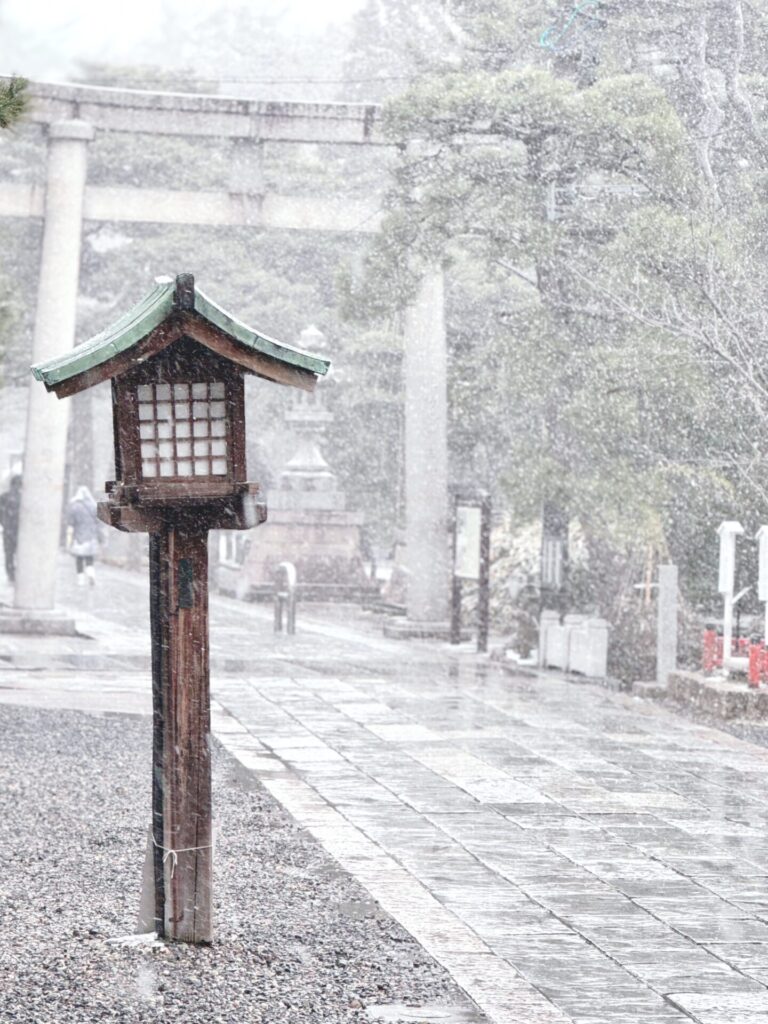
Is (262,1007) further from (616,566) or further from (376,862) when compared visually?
(616,566)

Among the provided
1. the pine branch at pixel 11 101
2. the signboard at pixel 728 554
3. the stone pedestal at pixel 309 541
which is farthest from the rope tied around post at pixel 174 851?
the stone pedestal at pixel 309 541

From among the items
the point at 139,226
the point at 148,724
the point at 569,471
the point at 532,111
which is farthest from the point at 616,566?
the point at 139,226

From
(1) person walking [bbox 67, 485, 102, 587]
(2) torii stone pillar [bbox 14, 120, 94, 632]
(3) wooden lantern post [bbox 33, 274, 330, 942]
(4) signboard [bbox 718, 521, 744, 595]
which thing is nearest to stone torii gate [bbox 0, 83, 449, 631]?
(2) torii stone pillar [bbox 14, 120, 94, 632]

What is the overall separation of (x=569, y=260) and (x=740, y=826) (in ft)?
22.4

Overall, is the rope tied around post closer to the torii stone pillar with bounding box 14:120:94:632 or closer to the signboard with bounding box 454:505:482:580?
the signboard with bounding box 454:505:482:580

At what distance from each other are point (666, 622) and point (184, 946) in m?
8.01

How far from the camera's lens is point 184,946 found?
4.91 m

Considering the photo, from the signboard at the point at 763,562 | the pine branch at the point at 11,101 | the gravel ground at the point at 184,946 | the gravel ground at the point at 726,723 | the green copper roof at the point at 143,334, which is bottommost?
the gravel ground at the point at 184,946

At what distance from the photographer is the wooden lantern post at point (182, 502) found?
16.3ft

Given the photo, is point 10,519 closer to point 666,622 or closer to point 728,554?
point 666,622

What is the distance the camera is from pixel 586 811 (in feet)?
24.8

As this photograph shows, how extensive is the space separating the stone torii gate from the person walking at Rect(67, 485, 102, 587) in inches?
247

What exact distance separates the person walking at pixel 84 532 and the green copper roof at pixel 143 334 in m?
17.1

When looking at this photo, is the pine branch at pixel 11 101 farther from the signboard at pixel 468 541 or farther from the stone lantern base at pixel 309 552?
the stone lantern base at pixel 309 552
